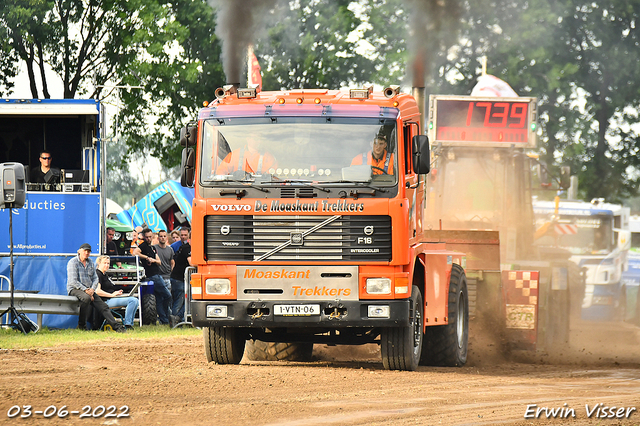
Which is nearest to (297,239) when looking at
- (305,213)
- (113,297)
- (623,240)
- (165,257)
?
(305,213)

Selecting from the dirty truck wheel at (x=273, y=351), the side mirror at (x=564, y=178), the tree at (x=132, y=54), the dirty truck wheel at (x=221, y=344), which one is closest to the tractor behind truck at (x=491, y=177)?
the side mirror at (x=564, y=178)

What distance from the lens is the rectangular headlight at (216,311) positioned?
11.0m

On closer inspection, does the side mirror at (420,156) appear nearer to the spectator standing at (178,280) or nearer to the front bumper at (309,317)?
the front bumper at (309,317)

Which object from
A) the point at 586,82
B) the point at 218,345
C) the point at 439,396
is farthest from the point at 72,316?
the point at 586,82

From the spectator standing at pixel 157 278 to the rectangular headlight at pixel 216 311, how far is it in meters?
7.89

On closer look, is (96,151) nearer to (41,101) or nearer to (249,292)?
(41,101)

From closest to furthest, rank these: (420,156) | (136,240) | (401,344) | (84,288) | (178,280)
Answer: (420,156), (401,344), (84,288), (178,280), (136,240)

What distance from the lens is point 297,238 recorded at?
10828mm

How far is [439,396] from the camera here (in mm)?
9477

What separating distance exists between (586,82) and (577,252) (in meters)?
15.7

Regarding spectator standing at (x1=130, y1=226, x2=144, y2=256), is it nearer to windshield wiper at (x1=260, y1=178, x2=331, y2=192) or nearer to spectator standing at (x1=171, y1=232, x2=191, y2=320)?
spectator standing at (x1=171, y1=232, x2=191, y2=320)

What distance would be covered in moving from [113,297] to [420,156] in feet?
26.9

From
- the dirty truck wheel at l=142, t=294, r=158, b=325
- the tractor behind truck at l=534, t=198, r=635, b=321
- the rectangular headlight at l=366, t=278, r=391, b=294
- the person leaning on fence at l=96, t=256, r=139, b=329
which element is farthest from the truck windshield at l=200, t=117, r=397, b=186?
the tractor behind truck at l=534, t=198, r=635, b=321

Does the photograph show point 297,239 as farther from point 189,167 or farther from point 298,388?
point 298,388
